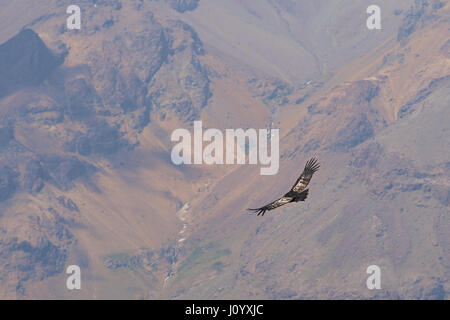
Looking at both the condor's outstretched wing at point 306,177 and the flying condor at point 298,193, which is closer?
the flying condor at point 298,193

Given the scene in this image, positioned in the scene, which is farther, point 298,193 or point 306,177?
point 306,177

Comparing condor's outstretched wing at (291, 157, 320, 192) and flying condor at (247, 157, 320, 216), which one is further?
condor's outstretched wing at (291, 157, 320, 192)

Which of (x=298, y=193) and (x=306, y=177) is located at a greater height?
(x=306, y=177)
